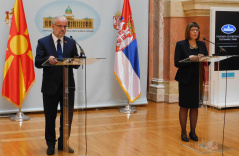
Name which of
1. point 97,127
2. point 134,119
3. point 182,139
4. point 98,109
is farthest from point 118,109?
point 182,139

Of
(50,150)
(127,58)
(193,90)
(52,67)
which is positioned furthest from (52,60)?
(127,58)

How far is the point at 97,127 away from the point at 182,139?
161 centimetres

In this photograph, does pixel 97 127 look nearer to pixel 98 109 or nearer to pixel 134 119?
pixel 134 119

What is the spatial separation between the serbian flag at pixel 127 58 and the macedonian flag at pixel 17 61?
186cm

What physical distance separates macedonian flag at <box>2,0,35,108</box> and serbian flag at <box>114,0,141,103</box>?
6.12 feet

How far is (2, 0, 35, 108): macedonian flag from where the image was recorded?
702 cm

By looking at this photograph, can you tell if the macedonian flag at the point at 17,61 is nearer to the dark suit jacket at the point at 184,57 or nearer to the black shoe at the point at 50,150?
the black shoe at the point at 50,150

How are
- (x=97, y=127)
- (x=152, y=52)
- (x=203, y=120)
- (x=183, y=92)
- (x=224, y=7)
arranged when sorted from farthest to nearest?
(x=152, y=52) < (x=224, y=7) < (x=97, y=127) < (x=183, y=92) < (x=203, y=120)

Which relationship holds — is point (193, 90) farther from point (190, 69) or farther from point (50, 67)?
point (50, 67)

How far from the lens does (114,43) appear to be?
8125 mm

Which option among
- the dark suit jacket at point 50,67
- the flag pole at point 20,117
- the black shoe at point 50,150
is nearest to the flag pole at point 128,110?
the flag pole at point 20,117

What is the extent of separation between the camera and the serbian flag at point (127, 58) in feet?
26.0

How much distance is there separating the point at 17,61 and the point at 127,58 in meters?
2.28

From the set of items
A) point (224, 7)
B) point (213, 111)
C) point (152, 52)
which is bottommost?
point (213, 111)
